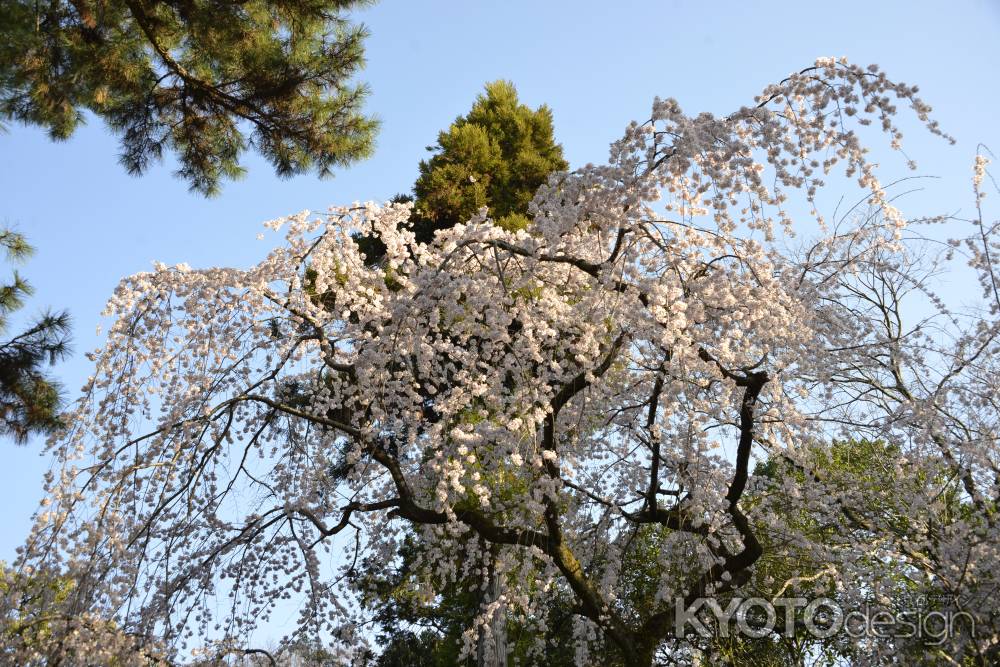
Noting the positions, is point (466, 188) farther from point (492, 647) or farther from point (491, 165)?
point (492, 647)

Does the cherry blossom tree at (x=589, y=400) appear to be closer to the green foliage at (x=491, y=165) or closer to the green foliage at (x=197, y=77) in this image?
the green foliage at (x=197, y=77)

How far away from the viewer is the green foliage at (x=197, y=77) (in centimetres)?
670

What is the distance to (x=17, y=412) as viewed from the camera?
24.9ft

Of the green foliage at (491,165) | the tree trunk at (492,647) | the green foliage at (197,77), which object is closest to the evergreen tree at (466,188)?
the green foliage at (491,165)

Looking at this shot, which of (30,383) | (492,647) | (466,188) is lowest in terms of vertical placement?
(492,647)

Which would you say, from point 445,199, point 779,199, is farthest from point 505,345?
point 445,199

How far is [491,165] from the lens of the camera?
13344 mm

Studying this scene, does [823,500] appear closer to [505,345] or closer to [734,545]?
[734,545]

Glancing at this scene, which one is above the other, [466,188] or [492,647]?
[466,188]

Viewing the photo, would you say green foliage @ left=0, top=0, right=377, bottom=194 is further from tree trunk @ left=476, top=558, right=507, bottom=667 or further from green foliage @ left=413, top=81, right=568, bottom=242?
tree trunk @ left=476, top=558, right=507, bottom=667

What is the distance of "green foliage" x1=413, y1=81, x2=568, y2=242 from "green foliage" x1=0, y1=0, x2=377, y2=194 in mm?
4395

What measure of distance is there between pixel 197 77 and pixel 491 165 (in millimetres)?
6498

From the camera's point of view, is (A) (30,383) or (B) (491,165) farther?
(B) (491,165)

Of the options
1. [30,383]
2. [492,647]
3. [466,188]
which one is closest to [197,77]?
[30,383]
